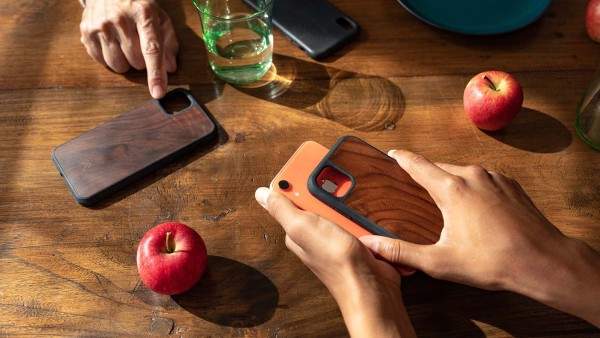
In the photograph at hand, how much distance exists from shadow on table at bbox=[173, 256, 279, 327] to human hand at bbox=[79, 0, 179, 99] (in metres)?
0.46

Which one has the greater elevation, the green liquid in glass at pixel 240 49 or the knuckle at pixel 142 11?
the knuckle at pixel 142 11

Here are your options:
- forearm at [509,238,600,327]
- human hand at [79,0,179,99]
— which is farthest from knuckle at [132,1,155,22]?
forearm at [509,238,600,327]

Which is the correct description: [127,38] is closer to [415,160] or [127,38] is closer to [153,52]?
[153,52]

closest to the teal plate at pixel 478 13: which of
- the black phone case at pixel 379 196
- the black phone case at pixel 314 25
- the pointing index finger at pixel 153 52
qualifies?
the black phone case at pixel 314 25

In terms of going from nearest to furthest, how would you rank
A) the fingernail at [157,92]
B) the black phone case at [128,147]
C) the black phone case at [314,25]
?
the black phone case at [128,147], the fingernail at [157,92], the black phone case at [314,25]

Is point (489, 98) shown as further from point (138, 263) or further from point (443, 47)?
point (138, 263)

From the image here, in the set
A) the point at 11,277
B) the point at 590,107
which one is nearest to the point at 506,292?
the point at 590,107

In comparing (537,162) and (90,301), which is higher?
(537,162)

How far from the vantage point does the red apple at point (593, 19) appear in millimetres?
1181

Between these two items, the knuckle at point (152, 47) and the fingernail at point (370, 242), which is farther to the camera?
the knuckle at point (152, 47)

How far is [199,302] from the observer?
850 mm

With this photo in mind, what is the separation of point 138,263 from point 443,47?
804mm

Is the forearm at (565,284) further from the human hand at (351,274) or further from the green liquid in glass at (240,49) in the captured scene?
the green liquid in glass at (240,49)

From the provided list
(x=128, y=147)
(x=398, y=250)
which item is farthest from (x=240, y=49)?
(x=398, y=250)
